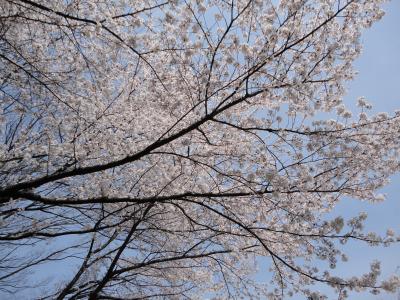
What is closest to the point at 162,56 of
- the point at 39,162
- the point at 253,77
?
the point at 253,77

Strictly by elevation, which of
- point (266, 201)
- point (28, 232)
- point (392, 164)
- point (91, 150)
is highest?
point (392, 164)

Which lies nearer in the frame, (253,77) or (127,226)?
(253,77)

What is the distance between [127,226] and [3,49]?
3.70 meters

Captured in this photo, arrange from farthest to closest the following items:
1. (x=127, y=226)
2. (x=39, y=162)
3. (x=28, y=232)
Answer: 1. (x=127, y=226)
2. (x=39, y=162)
3. (x=28, y=232)

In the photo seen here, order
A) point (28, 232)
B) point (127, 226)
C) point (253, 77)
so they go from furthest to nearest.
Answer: point (127, 226)
point (28, 232)
point (253, 77)

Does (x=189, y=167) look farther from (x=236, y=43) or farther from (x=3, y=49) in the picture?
(x=3, y=49)

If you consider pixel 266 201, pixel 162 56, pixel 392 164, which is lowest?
pixel 266 201

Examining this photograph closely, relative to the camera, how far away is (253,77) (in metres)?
4.14

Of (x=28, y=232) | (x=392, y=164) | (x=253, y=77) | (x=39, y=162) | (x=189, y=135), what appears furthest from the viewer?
(x=39, y=162)

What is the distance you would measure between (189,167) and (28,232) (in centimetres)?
274

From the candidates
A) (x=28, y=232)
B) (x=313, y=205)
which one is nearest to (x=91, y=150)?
(x=28, y=232)

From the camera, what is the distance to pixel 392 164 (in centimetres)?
519

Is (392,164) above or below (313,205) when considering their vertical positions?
above

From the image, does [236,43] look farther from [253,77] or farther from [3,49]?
[3,49]
